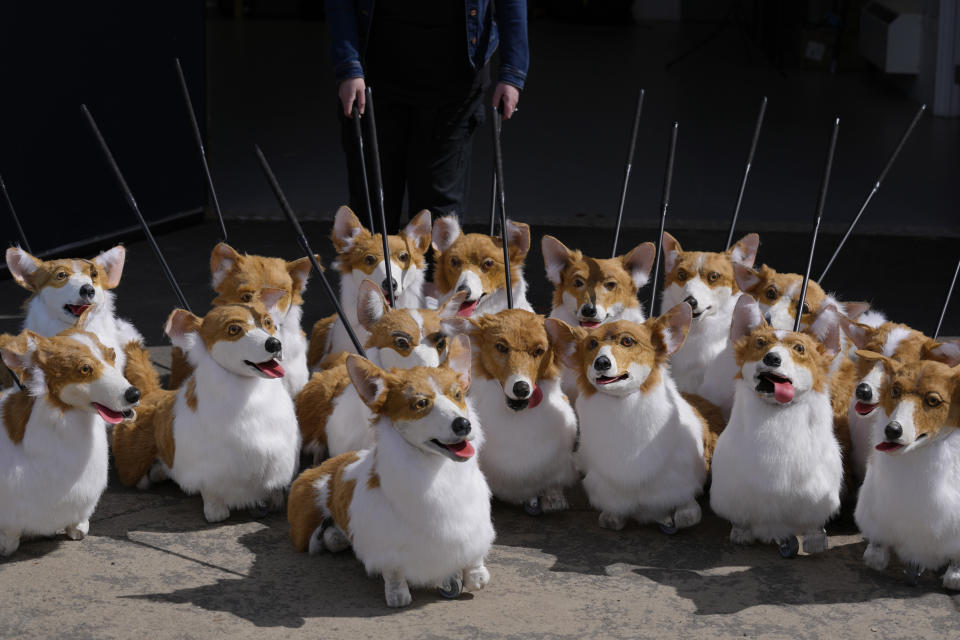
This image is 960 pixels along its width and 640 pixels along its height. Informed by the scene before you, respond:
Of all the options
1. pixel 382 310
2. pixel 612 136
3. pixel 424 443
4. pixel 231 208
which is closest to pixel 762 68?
pixel 612 136

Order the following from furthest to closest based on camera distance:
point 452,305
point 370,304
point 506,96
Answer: point 506,96 → point 452,305 → point 370,304

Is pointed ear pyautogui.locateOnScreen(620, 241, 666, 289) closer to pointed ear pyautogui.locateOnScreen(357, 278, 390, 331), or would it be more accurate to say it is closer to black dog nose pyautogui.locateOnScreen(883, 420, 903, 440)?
pointed ear pyautogui.locateOnScreen(357, 278, 390, 331)

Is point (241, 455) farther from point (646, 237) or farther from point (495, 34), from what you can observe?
point (646, 237)

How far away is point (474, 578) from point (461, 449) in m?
0.48

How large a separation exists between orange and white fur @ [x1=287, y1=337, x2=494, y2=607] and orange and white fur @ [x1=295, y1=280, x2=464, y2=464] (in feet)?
1.66

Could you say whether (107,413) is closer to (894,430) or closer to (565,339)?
(565,339)

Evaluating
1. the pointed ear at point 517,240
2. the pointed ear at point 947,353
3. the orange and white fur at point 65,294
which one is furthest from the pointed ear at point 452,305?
the pointed ear at point 947,353

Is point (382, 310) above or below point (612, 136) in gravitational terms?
above

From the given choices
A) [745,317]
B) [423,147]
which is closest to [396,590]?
[745,317]

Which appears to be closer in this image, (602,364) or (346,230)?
(602,364)

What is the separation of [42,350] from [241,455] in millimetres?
712

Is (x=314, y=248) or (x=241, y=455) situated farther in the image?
(x=314, y=248)

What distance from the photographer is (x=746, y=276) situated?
4762mm

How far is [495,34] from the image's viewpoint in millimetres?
5453
